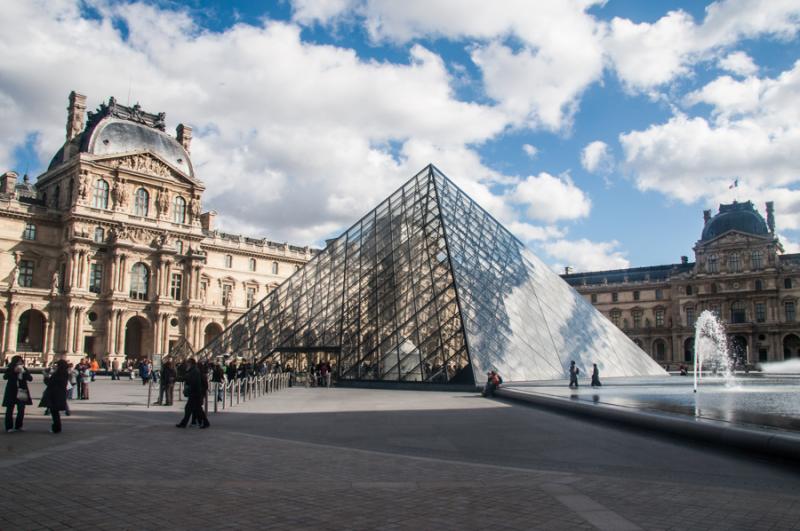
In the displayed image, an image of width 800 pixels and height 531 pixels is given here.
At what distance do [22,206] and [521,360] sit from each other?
131 feet

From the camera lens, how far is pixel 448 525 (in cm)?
449

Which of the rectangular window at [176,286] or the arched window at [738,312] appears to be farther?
the arched window at [738,312]

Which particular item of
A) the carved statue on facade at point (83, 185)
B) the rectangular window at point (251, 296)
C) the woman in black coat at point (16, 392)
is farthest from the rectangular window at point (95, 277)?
the woman in black coat at point (16, 392)

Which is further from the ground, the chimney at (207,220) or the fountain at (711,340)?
the chimney at (207,220)

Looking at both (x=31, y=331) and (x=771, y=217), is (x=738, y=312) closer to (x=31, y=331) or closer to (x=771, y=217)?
(x=771, y=217)

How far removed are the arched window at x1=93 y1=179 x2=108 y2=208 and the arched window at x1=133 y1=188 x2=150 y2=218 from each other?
2.31 meters

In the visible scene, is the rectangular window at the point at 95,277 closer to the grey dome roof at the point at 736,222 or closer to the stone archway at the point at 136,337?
the stone archway at the point at 136,337

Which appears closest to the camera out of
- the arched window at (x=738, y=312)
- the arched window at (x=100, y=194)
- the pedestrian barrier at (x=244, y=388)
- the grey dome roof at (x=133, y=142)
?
the pedestrian barrier at (x=244, y=388)

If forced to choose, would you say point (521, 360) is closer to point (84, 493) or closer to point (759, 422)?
point (759, 422)

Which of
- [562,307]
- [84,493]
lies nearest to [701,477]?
[84,493]

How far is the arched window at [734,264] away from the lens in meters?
65.9

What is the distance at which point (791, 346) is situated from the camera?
6322 centimetres

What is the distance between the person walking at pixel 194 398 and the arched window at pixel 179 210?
143 feet

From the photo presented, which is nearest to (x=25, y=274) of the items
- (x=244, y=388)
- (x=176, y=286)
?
(x=176, y=286)
